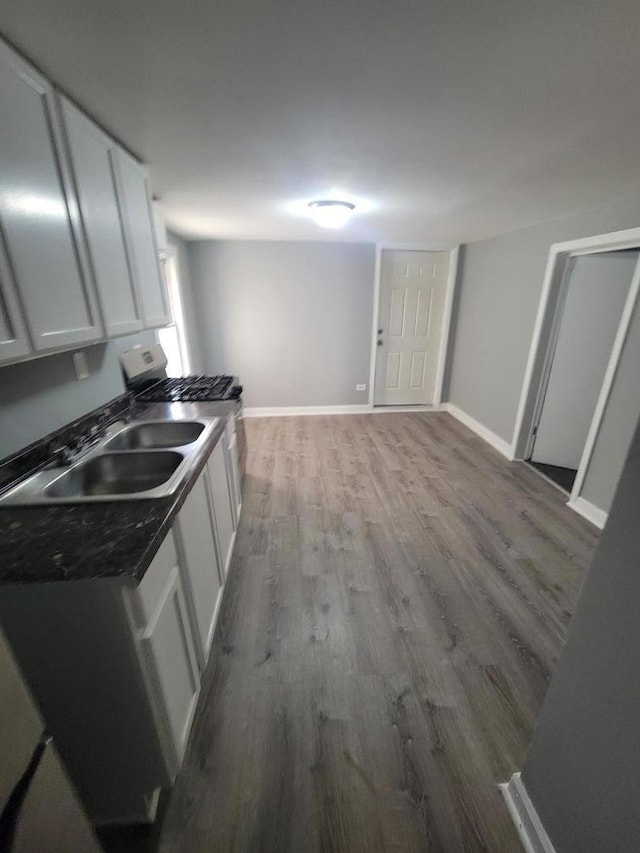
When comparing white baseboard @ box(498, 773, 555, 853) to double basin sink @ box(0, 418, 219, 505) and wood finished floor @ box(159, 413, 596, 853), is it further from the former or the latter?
double basin sink @ box(0, 418, 219, 505)

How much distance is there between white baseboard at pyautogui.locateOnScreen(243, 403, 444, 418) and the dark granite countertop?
3499 millimetres

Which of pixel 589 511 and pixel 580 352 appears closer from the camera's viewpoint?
pixel 589 511

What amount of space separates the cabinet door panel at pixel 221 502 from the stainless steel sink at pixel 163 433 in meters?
0.17

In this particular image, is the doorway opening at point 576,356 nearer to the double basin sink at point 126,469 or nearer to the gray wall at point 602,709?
the gray wall at point 602,709

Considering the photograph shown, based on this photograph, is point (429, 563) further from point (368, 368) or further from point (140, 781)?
point (368, 368)

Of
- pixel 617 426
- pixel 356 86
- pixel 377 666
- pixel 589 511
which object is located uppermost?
pixel 356 86

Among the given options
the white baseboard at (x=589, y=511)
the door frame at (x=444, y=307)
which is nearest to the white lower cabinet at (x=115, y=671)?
the white baseboard at (x=589, y=511)

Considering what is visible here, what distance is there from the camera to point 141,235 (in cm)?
179

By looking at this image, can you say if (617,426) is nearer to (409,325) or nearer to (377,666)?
(377,666)

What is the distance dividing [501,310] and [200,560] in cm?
371

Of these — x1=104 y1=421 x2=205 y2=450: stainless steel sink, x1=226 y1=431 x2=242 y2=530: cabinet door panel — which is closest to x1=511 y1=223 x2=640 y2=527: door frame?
x1=226 y1=431 x2=242 y2=530: cabinet door panel

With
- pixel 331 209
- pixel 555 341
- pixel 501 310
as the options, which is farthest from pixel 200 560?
pixel 501 310

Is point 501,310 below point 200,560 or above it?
above

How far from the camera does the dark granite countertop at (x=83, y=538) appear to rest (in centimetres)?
84
